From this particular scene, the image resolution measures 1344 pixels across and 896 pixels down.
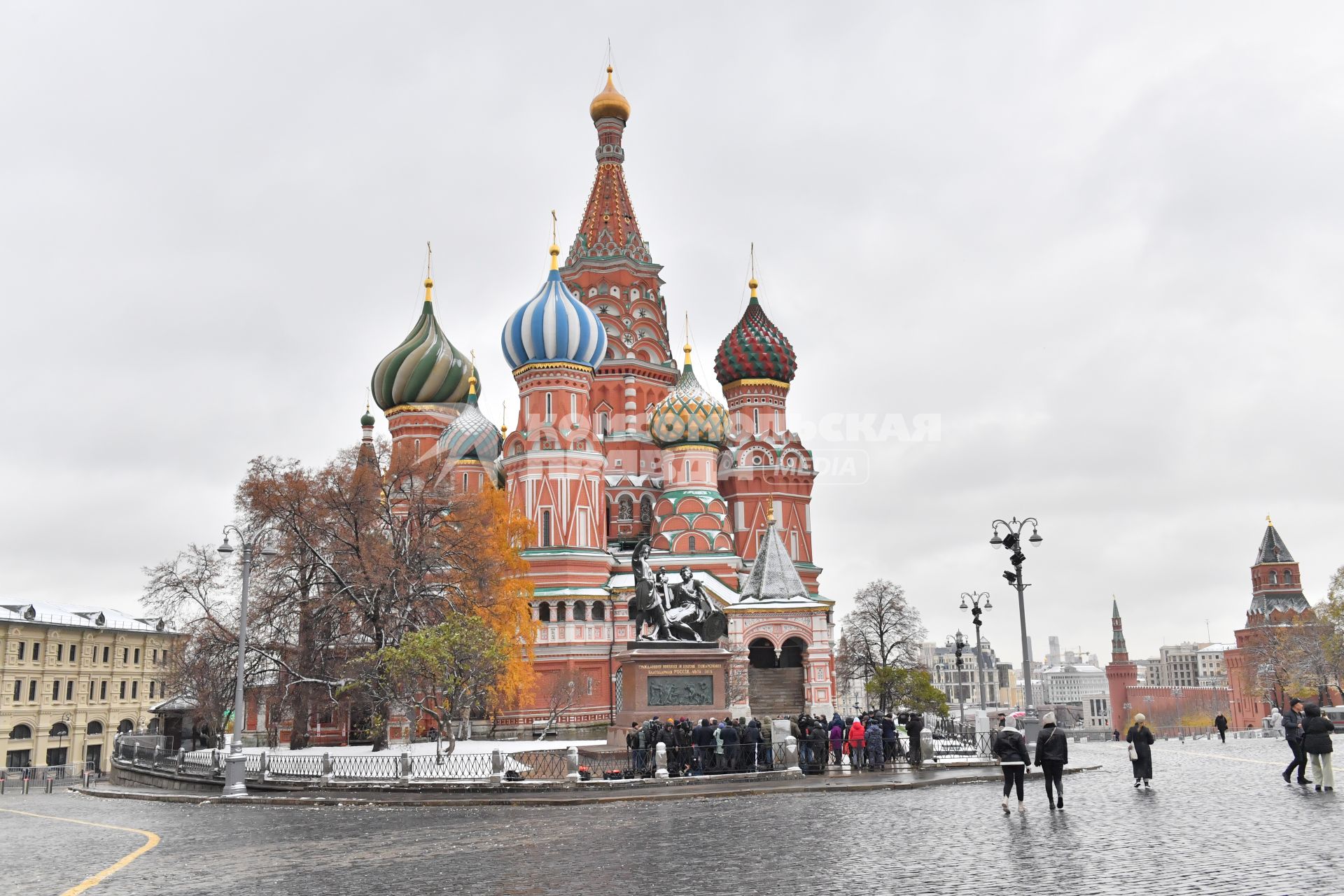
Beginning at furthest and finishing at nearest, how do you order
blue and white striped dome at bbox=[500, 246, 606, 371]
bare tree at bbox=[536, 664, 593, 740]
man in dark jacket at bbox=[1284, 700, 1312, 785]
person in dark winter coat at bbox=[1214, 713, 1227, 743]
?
blue and white striped dome at bbox=[500, 246, 606, 371] < bare tree at bbox=[536, 664, 593, 740] < person in dark winter coat at bbox=[1214, 713, 1227, 743] < man in dark jacket at bbox=[1284, 700, 1312, 785]

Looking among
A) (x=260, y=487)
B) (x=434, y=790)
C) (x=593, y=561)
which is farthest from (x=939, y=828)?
(x=593, y=561)

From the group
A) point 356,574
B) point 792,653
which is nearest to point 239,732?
point 356,574

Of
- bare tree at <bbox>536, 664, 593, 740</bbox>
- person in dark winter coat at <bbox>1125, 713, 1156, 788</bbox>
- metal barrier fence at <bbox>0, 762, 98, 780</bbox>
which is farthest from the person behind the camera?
metal barrier fence at <bbox>0, 762, 98, 780</bbox>

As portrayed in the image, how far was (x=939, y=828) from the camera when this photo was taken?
13.2 metres

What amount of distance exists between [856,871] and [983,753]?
16.6 metres

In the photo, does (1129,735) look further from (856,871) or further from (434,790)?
(434,790)

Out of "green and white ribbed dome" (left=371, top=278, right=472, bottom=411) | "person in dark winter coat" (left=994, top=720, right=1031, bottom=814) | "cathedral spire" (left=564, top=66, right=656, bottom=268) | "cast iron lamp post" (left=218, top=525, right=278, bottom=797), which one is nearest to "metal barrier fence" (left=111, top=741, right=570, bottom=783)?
"cast iron lamp post" (left=218, top=525, right=278, bottom=797)

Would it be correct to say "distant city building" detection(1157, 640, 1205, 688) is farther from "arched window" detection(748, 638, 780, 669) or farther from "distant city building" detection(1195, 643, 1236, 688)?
"arched window" detection(748, 638, 780, 669)

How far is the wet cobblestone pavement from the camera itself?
32.1 ft

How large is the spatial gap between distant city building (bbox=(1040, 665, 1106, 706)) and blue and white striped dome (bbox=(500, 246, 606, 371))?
A: 160 metres

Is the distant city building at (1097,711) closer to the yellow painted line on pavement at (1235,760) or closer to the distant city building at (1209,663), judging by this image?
the distant city building at (1209,663)

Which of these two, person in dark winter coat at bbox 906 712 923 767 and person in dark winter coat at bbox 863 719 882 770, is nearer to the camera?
person in dark winter coat at bbox 863 719 882 770

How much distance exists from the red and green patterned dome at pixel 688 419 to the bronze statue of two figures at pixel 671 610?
2195cm

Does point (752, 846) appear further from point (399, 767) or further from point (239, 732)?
point (239, 732)
